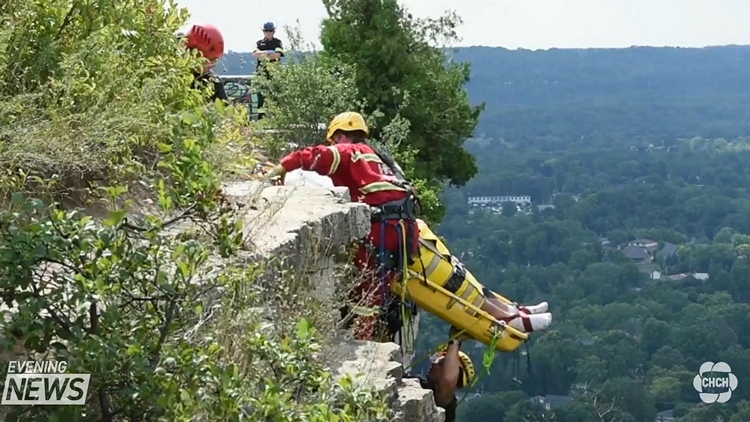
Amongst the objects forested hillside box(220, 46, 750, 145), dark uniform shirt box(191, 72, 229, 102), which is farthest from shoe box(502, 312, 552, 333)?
forested hillside box(220, 46, 750, 145)

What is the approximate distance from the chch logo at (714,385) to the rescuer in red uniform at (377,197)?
1851cm

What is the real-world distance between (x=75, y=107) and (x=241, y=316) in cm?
187

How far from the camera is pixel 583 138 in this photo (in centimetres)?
15075

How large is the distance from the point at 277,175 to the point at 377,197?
718 mm

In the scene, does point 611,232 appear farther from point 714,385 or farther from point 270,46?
point 270,46

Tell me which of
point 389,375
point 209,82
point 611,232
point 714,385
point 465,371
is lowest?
point 611,232

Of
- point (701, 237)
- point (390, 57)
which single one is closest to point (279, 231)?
point (390, 57)

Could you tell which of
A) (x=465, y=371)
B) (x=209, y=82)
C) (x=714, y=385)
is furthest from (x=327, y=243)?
(x=714, y=385)

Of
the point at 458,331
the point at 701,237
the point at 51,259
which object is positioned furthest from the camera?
the point at 701,237

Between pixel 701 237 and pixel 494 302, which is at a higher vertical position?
pixel 494 302

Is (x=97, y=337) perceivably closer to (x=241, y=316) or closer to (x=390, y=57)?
(x=241, y=316)

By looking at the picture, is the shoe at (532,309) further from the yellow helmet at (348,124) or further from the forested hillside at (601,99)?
the forested hillside at (601,99)

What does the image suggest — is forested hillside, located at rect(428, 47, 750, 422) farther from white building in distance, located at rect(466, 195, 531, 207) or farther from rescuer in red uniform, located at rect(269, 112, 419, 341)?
rescuer in red uniform, located at rect(269, 112, 419, 341)

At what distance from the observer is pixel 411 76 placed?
20750mm
